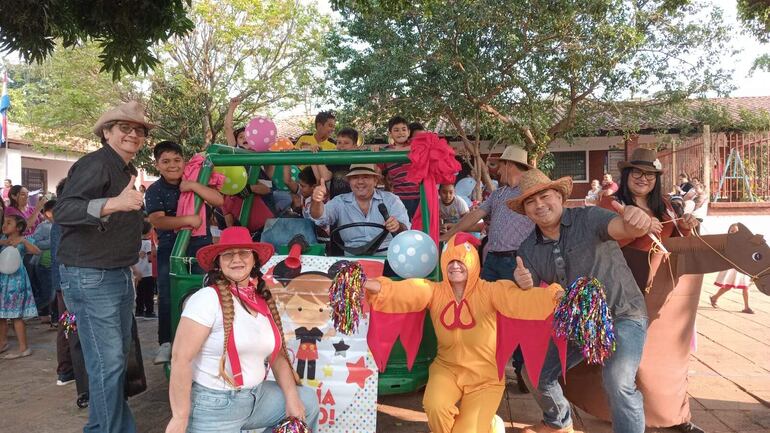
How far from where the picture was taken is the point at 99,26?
4.80m

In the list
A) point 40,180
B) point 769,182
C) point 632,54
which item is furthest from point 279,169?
point 40,180

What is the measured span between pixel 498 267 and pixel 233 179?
224cm

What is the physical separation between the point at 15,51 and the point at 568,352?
4.40 metres

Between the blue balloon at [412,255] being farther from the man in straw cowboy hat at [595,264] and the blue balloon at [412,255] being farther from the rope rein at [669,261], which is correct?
the rope rein at [669,261]

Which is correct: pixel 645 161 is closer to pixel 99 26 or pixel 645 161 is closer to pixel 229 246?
pixel 229 246

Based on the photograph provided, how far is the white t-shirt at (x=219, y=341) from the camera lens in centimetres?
274

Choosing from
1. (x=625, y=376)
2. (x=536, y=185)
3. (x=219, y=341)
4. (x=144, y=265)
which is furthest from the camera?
(x=144, y=265)

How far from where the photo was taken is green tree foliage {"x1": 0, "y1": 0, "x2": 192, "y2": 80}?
426 cm

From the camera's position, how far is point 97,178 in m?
3.34

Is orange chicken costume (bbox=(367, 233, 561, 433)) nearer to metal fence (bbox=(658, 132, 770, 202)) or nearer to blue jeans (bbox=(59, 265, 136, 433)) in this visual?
blue jeans (bbox=(59, 265, 136, 433))

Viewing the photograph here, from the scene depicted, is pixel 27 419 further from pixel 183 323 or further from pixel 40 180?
pixel 40 180

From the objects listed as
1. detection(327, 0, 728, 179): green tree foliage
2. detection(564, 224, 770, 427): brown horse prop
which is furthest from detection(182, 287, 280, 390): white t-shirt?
detection(327, 0, 728, 179): green tree foliage

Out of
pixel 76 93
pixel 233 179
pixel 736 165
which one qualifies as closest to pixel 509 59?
pixel 736 165

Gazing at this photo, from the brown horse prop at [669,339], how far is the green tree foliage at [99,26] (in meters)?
3.97
